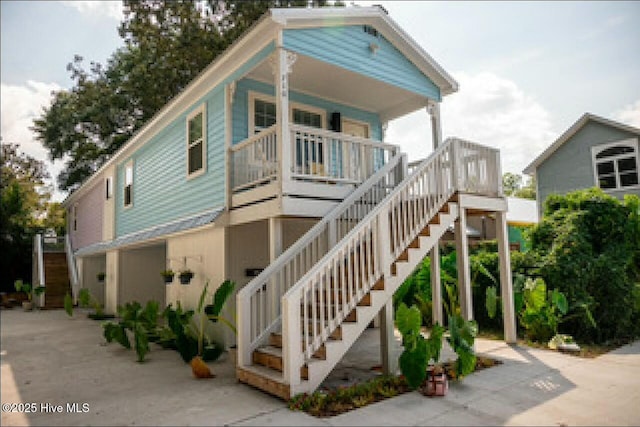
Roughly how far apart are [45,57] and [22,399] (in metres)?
9.74

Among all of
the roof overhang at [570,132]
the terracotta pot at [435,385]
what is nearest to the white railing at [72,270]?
the terracotta pot at [435,385]

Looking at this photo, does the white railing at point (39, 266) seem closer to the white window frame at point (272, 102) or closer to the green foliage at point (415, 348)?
the white window frame at point (272, 102)

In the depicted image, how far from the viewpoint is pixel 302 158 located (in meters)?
6.23

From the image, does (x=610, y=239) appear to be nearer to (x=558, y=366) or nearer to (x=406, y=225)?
(x=558, y=366)

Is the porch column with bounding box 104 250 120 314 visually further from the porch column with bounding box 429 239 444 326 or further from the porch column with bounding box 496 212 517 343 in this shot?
the porch column with bounding box 496 212 517 343

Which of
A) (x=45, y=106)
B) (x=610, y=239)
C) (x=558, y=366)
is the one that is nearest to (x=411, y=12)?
(x=610, y=239)

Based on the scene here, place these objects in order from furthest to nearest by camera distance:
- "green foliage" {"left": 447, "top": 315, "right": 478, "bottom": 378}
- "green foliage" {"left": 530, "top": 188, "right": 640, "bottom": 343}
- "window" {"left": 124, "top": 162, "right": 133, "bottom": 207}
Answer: "window" {"left": 124, "top": 162, "right": 133, "bottom": 207} < "green foliage" {"left": 530, "top": 188, "right": 640, "bottom": 343} < "green foliage" {"left": 447, "top": 315, "right": 478, "bottom": 378}

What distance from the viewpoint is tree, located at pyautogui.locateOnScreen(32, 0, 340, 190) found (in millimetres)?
17953

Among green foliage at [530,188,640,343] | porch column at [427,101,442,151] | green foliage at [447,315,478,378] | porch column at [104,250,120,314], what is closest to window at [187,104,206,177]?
porch column at [427,101,442,151]

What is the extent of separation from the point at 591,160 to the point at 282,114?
15.6m

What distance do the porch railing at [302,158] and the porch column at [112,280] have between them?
7578 mm

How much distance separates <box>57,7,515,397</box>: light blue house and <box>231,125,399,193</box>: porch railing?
32mm

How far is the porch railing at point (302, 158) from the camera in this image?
6.38 meters

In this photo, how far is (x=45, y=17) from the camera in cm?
1016
